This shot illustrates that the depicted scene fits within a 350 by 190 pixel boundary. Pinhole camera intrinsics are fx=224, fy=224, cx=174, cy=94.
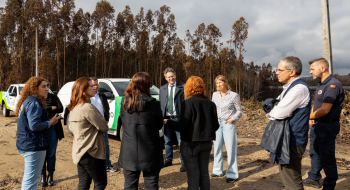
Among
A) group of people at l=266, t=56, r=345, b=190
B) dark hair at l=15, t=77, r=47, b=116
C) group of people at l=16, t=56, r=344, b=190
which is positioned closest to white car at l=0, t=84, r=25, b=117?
group of people at l=16, t=56, r=344, b=190

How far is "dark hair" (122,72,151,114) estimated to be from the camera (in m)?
2.52

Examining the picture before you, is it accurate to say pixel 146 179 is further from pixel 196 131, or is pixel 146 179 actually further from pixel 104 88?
pixel 104 88

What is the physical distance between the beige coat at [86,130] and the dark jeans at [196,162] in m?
1.08

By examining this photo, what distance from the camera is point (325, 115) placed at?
3.69 metres

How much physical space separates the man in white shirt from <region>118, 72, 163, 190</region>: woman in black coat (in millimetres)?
1441

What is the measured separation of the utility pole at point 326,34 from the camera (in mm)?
6719

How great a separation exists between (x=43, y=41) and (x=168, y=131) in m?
27.3

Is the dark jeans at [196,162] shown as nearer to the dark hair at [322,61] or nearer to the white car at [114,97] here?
the dark hair at [322,61]

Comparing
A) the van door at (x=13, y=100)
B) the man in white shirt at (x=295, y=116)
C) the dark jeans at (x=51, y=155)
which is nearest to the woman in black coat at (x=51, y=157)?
the dark jeans at (x=51, y=155)

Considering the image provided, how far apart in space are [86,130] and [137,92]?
780 millimetres

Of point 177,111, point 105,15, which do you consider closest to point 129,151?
point 177,111

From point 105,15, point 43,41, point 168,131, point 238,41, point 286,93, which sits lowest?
point 168,131

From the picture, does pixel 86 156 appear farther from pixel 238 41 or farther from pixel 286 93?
pixel 238 41

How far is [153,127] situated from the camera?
2607 mm
